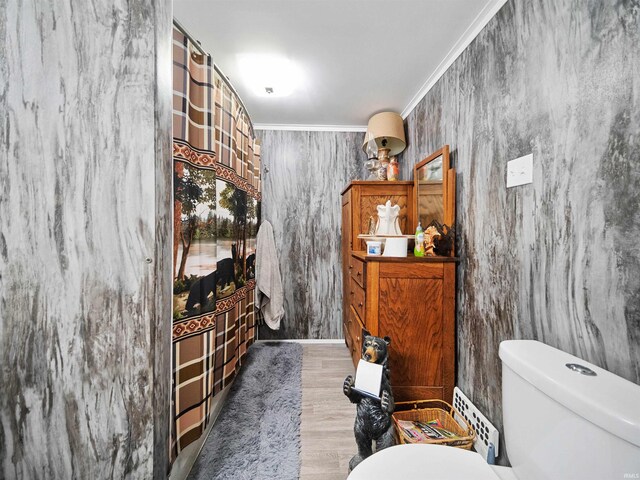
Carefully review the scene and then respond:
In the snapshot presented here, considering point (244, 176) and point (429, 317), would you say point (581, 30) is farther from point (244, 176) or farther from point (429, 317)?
point (244, 176)

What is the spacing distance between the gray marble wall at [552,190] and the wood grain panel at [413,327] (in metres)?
0.15

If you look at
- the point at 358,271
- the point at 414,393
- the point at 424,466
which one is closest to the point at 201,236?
the point at 358,271

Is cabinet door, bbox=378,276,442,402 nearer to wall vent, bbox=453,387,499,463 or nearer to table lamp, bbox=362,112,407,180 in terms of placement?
wall vent, bbox=453,387,499,463

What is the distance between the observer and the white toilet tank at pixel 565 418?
510mm

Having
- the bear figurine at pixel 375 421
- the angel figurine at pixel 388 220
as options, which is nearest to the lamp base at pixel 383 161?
the angel figurine at pixel 388 220

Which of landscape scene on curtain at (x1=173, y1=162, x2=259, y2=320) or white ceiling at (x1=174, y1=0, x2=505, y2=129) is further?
white ceiling at (x1=174, y1=0, x2=505, y2=129)

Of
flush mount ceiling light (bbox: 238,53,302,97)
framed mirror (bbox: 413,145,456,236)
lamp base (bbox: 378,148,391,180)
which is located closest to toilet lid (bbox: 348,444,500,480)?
framed mirror (bbox: 413,145,456,236)

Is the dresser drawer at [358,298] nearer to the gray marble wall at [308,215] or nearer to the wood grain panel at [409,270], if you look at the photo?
the wood grain panel at [409,270]

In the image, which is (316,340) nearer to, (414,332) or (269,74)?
(414,332)

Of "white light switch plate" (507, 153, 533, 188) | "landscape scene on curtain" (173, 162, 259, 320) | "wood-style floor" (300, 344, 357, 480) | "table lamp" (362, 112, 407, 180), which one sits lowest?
"wood-style floor" (300, 344, 357, 480)

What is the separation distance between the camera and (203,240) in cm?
123

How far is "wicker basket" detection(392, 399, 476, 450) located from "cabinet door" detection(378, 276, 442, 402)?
46 mm

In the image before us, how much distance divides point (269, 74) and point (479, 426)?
8.05 feet

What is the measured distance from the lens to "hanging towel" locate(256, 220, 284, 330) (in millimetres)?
2502
